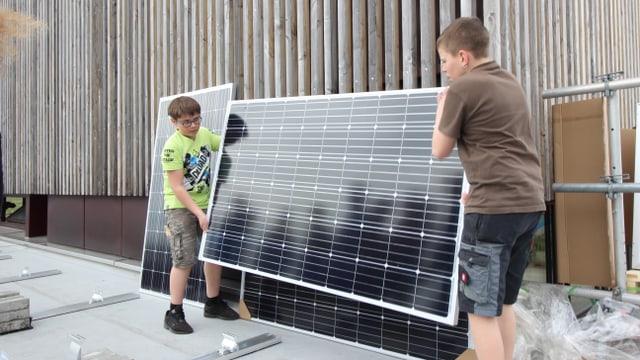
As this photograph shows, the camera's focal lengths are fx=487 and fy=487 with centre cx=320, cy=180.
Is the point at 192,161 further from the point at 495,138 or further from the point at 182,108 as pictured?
the point at 495,138

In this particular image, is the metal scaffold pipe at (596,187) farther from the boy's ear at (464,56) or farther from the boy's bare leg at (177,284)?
the boy's bare leg at (177,284)

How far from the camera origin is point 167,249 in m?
4.89

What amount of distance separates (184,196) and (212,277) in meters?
→ 0.82

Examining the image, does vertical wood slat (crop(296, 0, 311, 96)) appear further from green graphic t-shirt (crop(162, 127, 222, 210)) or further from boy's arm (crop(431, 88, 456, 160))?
boy's arm (crop(431, 88, 456, 160))

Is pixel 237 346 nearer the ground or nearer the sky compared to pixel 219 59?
nearer the ground

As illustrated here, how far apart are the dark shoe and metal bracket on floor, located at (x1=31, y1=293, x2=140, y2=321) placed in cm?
119

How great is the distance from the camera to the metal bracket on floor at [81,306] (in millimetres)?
4518

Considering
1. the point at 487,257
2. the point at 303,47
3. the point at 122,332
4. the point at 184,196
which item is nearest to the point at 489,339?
the point at 487,257

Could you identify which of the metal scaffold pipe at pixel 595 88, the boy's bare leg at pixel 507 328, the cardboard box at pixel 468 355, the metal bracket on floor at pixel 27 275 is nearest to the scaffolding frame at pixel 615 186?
the metal scaffold pipe at pixel 595 88

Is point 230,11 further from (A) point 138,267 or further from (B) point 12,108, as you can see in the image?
(B) point 12,108

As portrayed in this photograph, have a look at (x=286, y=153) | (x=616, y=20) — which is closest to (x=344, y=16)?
(x=286, y=153)

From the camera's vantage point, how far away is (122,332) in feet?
13.3

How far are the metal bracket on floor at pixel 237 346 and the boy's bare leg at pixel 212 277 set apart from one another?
729mm

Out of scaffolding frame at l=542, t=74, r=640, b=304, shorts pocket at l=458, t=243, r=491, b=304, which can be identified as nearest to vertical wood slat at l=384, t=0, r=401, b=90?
scaffolding frame at l=542, t=74, r=640, b=304
